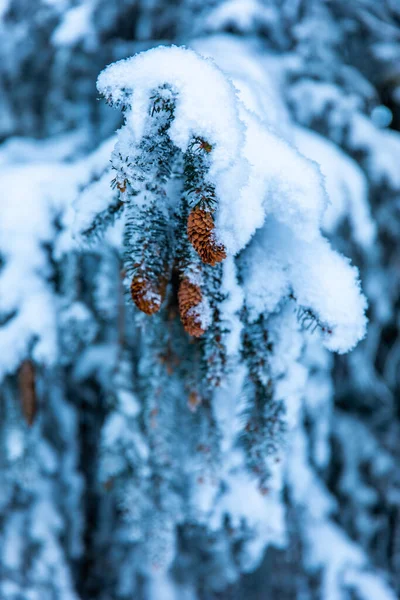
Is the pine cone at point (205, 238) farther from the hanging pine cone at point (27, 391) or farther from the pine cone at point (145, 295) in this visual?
the hanging pine cone at point (27, 391)

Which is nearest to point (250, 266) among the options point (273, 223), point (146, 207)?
point (273, 223)

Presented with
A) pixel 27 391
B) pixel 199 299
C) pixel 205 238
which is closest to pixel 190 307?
pixel 199 299

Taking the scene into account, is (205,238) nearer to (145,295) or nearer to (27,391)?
(145,295)

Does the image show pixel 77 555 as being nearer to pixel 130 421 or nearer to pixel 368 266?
pixel 130 421

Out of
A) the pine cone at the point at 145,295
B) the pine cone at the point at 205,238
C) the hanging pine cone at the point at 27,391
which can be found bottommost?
the hanging pine cone at the point at 27,391

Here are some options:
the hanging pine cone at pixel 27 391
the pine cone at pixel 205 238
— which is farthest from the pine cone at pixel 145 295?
the hanging pine cone at pixel 27 391

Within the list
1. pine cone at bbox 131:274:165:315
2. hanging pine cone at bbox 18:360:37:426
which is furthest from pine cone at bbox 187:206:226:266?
hanging pine cone at bbox 18:360:37:426

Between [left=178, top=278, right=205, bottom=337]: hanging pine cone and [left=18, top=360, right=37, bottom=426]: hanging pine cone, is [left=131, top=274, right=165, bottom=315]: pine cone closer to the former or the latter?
[left=178, top=278, right=205, bottom=337]: hanging pine cone
